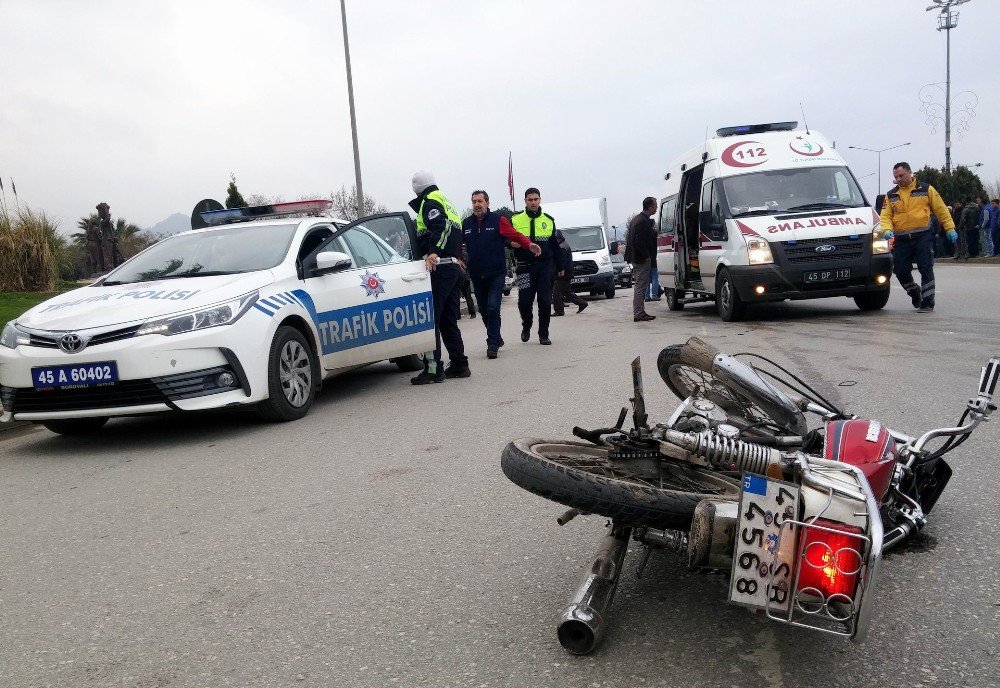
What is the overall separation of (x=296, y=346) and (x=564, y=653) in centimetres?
467

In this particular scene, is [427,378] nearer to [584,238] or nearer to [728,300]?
[728,300]

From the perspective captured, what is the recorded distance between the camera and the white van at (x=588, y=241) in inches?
898

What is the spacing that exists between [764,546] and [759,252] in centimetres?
1011

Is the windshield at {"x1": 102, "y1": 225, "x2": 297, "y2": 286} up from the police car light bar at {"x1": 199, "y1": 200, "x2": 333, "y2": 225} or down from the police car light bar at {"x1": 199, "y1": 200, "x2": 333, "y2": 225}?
down

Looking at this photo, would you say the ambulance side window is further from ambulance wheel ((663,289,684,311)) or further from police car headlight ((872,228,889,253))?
police car headlight ((872,228,889,253))

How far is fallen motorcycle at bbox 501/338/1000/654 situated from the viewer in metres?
2.26

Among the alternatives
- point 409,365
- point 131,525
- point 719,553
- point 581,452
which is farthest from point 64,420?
point 719,553

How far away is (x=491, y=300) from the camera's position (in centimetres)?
1034

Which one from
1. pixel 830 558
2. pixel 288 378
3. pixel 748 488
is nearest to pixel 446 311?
pixel 288 378

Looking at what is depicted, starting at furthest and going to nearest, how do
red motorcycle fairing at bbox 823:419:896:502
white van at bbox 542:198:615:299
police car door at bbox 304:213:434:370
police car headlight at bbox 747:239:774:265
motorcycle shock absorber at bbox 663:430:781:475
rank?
1. white van at bbox 542:198:615:299
2. police car headlight at bbox 747:239:774:265
3. police car door at bbox 304:213:434:370
4. red motorcycle fairing at bbox 823:419:896:502
5. motorcycle shock absorber at bbox 663:430:781:475

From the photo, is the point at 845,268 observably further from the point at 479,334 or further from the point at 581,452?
the point at 581,452

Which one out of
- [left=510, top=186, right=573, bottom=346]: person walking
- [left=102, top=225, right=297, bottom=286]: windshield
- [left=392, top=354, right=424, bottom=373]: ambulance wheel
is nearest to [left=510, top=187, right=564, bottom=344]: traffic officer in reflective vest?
[left=510, top=186, right=573, bottom=346]: person walking

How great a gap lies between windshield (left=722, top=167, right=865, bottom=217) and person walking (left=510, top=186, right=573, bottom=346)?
2.58 meters

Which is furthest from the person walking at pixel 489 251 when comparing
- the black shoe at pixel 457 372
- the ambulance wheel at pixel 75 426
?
the ambulance wheel at pixel 75 426
